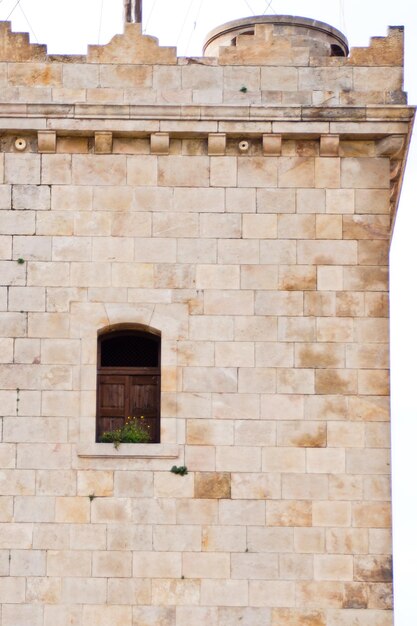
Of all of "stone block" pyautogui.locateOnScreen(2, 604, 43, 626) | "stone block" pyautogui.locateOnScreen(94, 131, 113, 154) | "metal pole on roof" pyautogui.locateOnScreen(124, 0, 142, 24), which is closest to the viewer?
"stone block" pyautogui.locateOnScreen(2, 604, 43, 626)

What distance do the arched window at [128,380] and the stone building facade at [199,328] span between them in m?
0.04

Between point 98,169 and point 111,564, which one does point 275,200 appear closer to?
point 98,169

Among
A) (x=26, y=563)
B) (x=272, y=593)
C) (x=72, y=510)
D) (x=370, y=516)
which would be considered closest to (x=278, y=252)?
(x=370, y=516)

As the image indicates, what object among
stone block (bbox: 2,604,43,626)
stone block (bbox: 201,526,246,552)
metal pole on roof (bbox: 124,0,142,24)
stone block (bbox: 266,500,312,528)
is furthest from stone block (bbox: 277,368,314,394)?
metal pole on roof (bbox: 124,0,142,24)

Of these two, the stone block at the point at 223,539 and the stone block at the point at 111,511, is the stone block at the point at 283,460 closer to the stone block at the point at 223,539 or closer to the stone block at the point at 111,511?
the stone block at the point at 223,539

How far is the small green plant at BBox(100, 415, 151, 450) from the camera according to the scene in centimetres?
2233

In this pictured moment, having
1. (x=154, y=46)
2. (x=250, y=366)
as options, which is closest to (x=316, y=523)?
(x=250, y=366)

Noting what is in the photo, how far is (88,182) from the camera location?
23.1 m

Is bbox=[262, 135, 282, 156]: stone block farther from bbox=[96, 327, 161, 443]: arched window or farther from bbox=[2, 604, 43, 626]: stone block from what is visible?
bbox=[2, 604, 43, 626]: stone block

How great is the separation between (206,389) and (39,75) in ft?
15.8

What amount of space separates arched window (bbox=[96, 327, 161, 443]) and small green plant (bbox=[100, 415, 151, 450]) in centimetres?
14

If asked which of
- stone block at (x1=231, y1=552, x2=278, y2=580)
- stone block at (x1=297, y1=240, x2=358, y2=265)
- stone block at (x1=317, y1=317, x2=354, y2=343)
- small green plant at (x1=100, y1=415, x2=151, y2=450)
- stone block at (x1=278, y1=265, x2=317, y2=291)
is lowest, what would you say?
stone block at (x1=231, y1=552, x2=278, y2=580)

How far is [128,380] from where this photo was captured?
22.9 m

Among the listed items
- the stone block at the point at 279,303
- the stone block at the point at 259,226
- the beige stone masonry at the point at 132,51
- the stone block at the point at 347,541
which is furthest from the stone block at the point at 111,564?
the beige stone masonry at the point at 132,51
